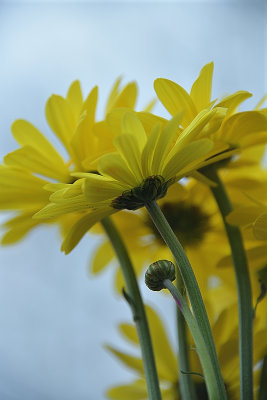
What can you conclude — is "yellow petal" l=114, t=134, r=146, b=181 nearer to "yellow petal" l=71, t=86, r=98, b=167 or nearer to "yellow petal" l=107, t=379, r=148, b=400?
"yellow petal" l=71, t=86, r=98, b=167

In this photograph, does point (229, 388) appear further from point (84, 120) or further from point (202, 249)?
point (84, 120)

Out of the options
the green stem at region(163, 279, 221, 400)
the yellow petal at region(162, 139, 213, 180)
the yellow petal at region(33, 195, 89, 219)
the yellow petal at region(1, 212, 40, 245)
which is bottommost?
the green stem at region(163, 279, 221, 400)

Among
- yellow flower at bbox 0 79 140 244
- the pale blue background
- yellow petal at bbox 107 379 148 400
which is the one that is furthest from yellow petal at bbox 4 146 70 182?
the pale blue background

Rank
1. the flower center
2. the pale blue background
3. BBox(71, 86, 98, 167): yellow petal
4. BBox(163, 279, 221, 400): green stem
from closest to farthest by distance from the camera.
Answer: BBox(163, 279, 221, 400): green stem < BBox(71, 86, 98, 167): yellow petal < the flower center < the pale blue background

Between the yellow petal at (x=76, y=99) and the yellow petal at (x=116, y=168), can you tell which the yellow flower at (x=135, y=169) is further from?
the yellow petal at (x=76, y=99)

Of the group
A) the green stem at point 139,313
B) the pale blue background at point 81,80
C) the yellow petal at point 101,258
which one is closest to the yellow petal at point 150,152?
the green stem at point 139,313

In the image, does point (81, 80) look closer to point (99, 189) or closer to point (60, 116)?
point (60, 116)

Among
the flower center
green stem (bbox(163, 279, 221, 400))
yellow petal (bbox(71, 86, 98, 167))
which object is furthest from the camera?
the flower center

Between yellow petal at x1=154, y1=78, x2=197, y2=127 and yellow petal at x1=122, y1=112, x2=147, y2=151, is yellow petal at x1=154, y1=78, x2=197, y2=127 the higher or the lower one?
the higher one
